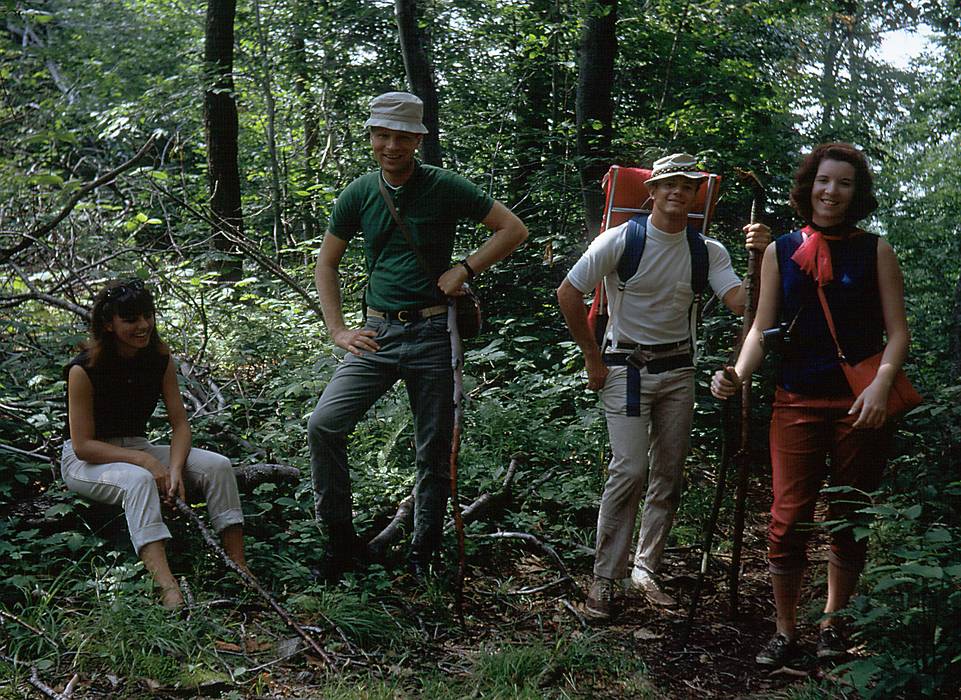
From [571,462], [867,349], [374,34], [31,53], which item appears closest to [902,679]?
[867,349]

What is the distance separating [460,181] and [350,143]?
7.17m

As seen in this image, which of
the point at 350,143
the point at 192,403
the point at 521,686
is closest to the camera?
the point at 521,686

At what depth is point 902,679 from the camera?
2945mm

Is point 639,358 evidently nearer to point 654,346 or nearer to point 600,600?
point 654,346

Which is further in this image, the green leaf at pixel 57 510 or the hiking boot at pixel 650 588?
the hiking boot at pixel 650 588

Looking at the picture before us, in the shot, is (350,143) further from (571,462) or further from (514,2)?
(571,462)

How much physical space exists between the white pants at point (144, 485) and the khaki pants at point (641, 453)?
6.57ft

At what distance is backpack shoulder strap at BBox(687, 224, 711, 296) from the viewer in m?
4.52

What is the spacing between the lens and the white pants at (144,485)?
4352 mm

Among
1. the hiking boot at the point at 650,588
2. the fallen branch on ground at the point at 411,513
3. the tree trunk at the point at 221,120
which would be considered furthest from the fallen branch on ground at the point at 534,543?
the tree trunk at the point at 221,120

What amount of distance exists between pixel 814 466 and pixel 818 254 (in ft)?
3.08

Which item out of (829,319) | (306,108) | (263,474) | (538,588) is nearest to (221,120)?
(306,108)

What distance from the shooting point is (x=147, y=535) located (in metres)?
4.31

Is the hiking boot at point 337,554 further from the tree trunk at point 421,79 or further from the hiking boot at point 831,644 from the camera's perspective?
the tree trunk at point 421,79
